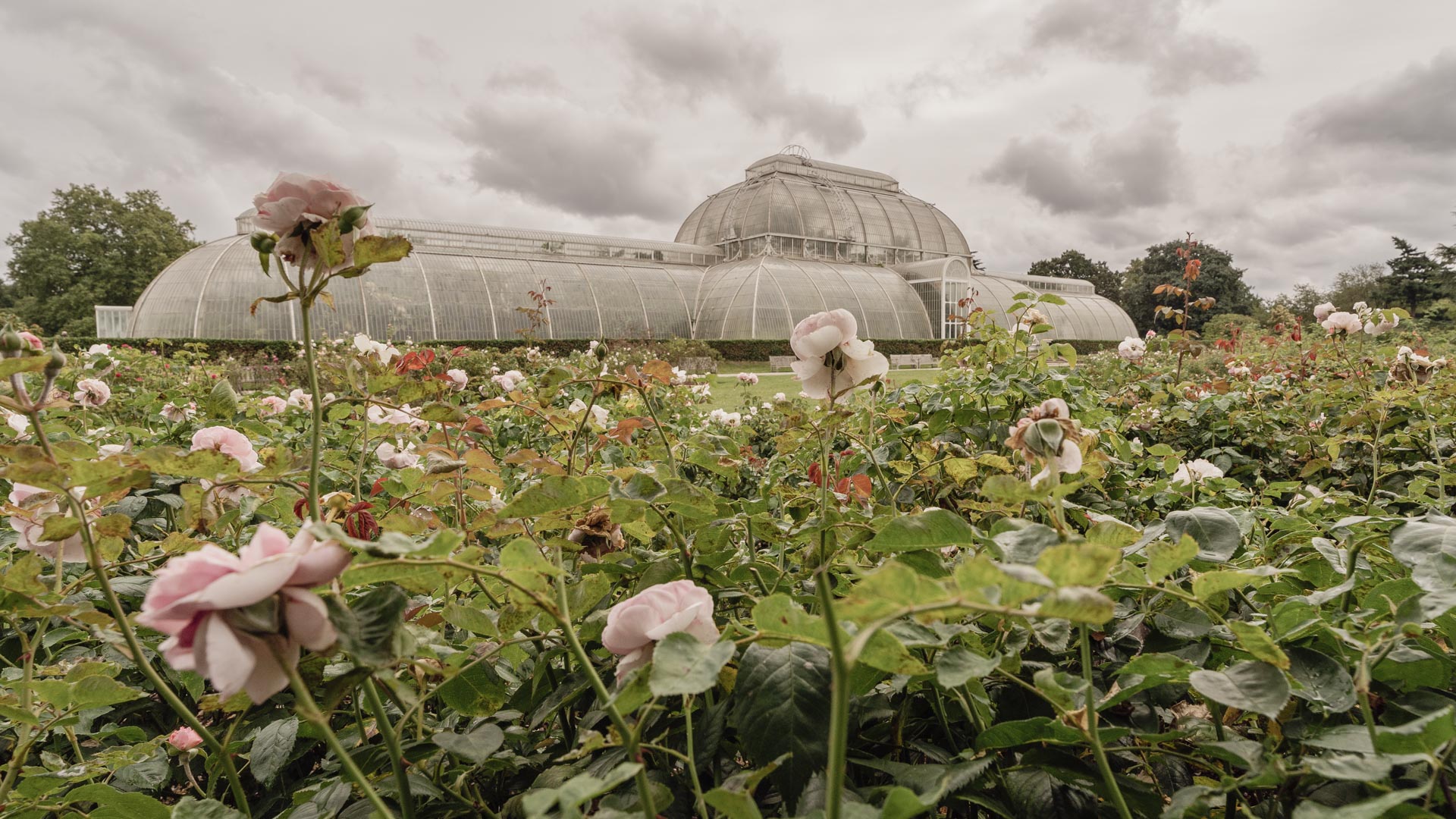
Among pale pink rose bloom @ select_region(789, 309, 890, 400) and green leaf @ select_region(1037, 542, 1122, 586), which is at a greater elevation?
pale pink rose bloom @ select_region(789, 309, 890, 400)

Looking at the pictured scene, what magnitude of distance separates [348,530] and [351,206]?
1.26 ft

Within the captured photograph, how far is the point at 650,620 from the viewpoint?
60 centimetres

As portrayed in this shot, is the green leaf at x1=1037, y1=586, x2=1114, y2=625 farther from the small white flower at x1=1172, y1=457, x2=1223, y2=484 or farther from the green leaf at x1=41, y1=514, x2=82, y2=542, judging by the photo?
the small white flower at x1=1172, y1=457, x2=1223, y2=484

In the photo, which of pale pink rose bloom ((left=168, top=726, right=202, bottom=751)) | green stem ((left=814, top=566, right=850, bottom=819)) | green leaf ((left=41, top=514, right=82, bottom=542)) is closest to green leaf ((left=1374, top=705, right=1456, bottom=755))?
green stem ((left=814, top=566, right=850, bottom=819))

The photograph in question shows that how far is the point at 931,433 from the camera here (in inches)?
72.7

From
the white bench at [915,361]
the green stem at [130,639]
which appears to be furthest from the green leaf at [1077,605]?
the white bench at [915,361]

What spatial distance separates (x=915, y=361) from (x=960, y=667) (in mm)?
19952

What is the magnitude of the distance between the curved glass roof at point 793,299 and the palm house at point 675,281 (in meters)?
0.06

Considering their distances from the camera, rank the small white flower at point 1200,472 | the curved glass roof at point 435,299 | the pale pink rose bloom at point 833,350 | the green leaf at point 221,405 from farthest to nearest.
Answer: the curved glass roof at point 435,299 < the small white flower at point 1200,472 < the pale pink rose bloom at point 833,350 < the green leaf at point 221,405

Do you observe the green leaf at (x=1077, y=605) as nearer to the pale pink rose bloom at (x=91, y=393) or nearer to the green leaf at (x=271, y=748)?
the green leaf at (x=271, y=748)

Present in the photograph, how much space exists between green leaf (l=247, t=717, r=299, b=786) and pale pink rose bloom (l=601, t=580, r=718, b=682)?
457 millimetres

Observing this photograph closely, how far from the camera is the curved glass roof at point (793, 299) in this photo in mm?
20922

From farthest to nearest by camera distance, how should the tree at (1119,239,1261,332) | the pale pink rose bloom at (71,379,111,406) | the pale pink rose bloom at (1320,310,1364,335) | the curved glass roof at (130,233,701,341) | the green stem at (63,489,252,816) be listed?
1. the tree at (1119,239,1261,332)
2. the curved glass roof at (130,233,701,341)
3. the pale pink rose bloom at (1320,310,1364,335)
4. the pale pink rose bloom at (71,379,111,406)
5. the green stem at (63,489,252,816)

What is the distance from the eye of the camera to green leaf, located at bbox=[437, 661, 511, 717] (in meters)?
0.72
